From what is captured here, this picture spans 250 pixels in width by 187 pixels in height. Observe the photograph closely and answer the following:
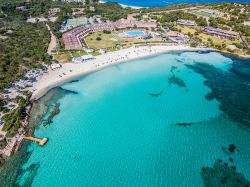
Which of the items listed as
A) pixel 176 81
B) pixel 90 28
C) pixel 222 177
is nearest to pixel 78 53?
pixel 90 28

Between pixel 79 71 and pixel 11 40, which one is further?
pixel 11 40

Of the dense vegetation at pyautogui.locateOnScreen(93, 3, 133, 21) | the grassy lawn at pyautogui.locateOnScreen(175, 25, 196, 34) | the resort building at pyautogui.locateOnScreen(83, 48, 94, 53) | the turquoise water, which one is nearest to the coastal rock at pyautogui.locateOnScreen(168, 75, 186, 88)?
the turquoise water

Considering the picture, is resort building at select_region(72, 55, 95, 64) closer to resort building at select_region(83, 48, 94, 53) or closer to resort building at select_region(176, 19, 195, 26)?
resort building at select_region(83, 48, 94, 53)

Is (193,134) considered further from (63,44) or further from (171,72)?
(63,44)

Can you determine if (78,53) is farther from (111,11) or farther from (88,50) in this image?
(111,11)

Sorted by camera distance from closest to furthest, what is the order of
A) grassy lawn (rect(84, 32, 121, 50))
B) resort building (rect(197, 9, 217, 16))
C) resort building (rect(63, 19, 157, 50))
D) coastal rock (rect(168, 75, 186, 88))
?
1. coastal rock (rect(168, 75, 186, 88))
2. resort building (rect(63, 19, 157, 50))
3. grassy lawn (rect(84, 32, 121, 50))
4. resort building (rect(197, 9, 217, 16))

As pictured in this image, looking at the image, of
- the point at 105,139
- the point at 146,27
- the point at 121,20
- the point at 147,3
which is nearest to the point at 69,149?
the point at 105,139
